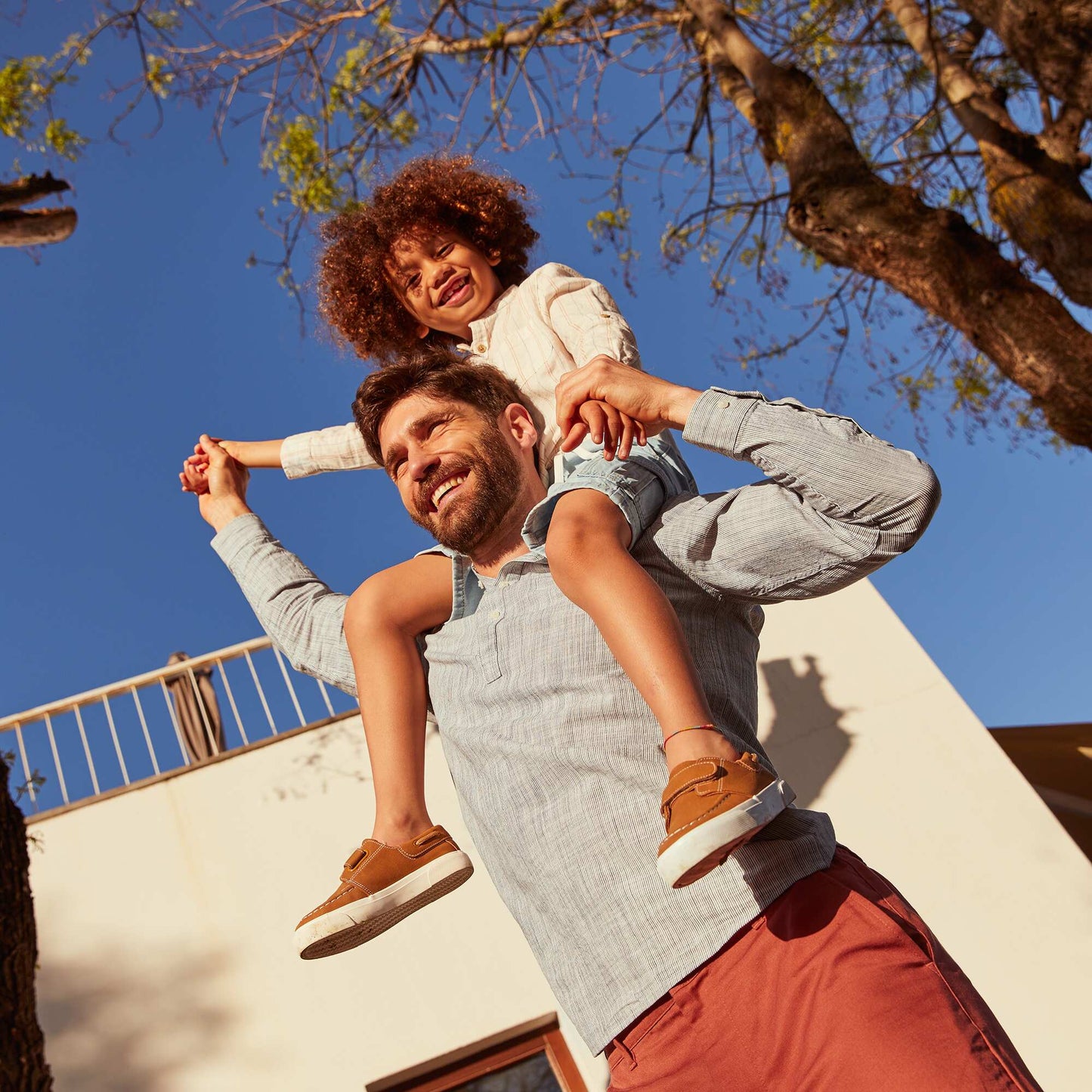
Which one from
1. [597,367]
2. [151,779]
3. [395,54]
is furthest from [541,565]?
[395,54]

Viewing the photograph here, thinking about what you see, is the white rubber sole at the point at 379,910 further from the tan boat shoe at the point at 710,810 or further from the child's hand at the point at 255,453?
the child's hand at the point at 255,453

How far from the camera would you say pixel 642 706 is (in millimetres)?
1485

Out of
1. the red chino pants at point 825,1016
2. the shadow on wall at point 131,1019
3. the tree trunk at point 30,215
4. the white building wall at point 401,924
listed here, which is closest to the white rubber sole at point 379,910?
the red chino pants at point 825,1016

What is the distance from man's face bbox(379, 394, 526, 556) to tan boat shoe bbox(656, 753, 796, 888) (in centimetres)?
69

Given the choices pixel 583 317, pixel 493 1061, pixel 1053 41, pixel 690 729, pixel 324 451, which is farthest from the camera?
pixel 493 1061

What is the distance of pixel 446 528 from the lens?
1761mm

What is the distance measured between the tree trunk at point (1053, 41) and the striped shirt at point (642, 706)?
3362 millimetres

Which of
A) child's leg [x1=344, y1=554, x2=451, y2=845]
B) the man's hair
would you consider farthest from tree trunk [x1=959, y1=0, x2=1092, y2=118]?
child's leg [x1=344, y1=554, x2=451, y2=845]

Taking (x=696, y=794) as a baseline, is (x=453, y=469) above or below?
above

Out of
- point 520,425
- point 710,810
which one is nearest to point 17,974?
point 520,425

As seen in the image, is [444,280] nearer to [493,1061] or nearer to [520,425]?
[520,425]

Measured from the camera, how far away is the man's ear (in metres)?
2.00

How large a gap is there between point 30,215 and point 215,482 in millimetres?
1593

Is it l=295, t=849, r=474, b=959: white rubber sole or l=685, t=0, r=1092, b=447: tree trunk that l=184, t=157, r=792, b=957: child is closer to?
l=295, t=849, r=474, b=959: white rubber sole
